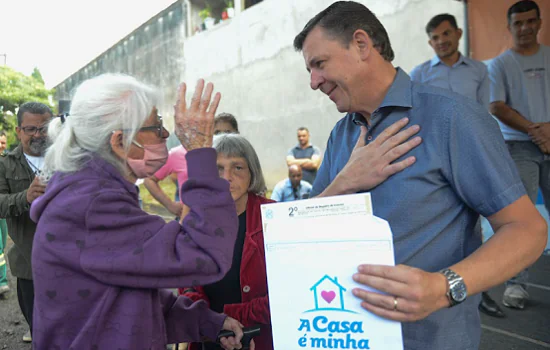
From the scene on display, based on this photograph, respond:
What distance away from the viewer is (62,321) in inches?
54.7

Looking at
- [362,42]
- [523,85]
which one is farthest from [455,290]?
[523,85]

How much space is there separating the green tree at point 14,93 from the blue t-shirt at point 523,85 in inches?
145

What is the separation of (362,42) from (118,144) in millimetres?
870

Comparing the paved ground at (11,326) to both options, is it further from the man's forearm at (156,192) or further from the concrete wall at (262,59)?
the concrete wall at (262,59)

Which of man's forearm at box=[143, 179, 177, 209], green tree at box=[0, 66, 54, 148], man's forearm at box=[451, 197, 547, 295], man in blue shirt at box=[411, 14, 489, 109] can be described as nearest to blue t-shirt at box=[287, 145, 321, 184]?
man's forearm at box=[143, 179, 177, 209]

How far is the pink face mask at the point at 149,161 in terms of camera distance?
1.56 meters

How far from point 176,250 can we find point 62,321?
0.42 metres

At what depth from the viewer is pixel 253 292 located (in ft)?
7.17

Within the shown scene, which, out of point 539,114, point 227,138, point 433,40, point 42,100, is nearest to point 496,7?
point 433,40

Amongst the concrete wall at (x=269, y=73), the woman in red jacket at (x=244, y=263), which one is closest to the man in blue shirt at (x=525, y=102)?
the woman in red jacket at (x=244, y=263)

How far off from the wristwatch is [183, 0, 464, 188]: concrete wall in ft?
21.7

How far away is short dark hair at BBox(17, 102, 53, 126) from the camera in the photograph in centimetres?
326

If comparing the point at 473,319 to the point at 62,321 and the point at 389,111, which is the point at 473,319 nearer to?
the point at 389,111

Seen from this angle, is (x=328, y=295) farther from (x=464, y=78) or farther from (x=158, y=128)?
(x=464, y=78)
